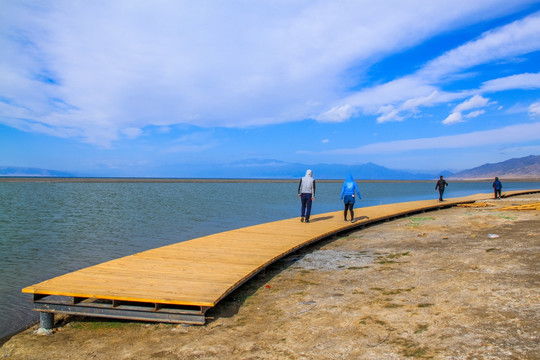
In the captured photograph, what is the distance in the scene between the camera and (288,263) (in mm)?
10141

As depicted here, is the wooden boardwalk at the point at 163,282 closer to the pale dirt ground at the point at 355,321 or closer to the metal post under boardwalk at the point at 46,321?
the metal post under boardwalk at the point at 46,321

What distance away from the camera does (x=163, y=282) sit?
21.7ft

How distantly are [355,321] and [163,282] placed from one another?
3398 mm

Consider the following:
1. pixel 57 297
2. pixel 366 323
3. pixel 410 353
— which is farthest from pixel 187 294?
pixel 410 353

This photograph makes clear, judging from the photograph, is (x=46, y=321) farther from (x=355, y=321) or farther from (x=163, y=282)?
(x=355, y=321)

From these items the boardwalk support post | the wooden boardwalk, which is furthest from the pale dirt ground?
the wooden boardwalk

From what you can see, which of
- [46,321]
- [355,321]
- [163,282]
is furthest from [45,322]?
[355,321]

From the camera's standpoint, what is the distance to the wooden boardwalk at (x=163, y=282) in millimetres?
5801

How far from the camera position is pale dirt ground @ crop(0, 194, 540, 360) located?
15.7 feet

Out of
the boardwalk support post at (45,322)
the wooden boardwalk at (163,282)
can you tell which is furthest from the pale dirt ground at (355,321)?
the wooden boardwalk at (163,282)

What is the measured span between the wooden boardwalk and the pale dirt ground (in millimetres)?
331

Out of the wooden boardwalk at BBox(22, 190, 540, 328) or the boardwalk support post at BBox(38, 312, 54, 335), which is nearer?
the wooden boardwalk at BBox(22, 190, 540, 328)

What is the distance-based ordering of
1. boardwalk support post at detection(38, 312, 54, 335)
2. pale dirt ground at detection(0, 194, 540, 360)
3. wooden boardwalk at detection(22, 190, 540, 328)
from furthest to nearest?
boardwalk support post at detection(38, 312, 54, 335) → wooden boardwalk at detection(22, 190, 540, 328) → pale dirt ground at detection(0, 194, 540, 360)

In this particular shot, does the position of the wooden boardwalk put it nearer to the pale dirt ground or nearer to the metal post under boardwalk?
the metal post under boardwalk
